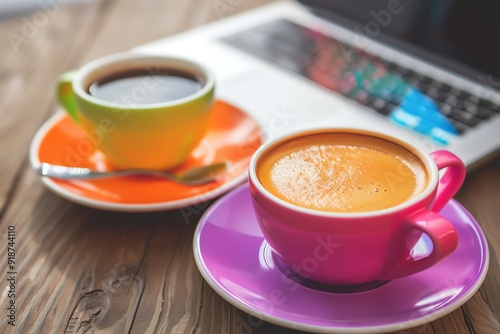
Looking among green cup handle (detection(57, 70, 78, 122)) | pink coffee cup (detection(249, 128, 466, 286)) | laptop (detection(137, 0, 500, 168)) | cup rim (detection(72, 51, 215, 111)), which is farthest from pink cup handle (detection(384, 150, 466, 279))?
green cup handle (detection(57, 70, 78, 122))

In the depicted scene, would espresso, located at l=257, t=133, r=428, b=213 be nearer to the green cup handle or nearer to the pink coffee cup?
the pink coffee cup

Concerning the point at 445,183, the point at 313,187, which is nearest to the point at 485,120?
the point at 445,183

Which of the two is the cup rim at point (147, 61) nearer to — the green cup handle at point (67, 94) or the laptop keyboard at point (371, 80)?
the green cup handle at point (67, 94)

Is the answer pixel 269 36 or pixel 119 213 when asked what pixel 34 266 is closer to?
pixel 119 213

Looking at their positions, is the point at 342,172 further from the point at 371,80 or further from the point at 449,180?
the point at 371,80

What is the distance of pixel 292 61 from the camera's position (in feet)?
3.71

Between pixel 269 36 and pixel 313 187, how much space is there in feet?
2.21

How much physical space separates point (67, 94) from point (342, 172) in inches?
17.4

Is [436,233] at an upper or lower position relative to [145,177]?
upper

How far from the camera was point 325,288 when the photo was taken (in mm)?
601

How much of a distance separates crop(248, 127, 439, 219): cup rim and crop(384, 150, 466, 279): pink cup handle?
0.04 ft

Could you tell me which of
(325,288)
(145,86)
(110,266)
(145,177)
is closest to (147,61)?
(145,86)

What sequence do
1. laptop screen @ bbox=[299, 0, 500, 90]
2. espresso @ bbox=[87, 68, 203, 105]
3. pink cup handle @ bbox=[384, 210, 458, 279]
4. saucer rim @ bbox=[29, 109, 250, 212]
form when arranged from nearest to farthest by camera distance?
pink cup handle @ bbox=[384, 210, 458, 279], saucer rim @ bbox=[29, 109, 250, 212], espresso @ bbox=[87, 68, 203, 105], laptop screen @ bbox=[299, 0, 500, 90]

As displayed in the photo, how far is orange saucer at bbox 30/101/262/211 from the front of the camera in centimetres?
76
